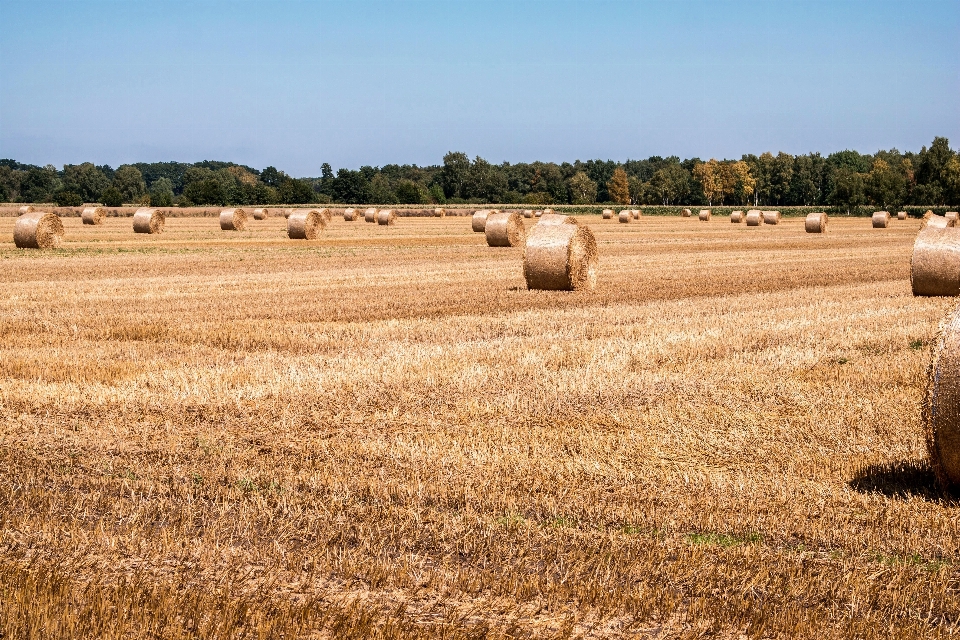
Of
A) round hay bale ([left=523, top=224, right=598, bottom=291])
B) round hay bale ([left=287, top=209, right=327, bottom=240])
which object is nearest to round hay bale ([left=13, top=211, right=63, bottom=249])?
round hay bale ([left=287, top=209, right=327, bottom=240])

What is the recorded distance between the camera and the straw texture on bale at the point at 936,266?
1855 centimetres

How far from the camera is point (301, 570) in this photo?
5.57 m

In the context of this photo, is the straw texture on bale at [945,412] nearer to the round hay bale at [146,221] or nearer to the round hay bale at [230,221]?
the round hay bale at [146,221]

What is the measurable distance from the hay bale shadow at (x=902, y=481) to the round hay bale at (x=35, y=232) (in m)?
30.4

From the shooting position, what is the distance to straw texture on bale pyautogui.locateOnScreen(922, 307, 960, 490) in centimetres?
659

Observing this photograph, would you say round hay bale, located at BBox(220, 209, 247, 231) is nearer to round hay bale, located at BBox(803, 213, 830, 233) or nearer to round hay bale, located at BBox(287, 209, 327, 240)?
round hay bale, located at BBox(287, 209, 327, 240)

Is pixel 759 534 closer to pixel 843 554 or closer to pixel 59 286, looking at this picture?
pixel 843 554

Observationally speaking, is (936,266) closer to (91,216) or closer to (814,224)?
(814,224)

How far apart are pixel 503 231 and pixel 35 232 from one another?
14630mm

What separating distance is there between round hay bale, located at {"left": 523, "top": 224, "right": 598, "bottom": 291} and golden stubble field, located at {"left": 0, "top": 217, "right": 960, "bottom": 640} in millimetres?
4046

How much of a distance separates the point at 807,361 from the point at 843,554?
5.96m

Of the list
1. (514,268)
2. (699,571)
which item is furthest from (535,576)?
(514,268)

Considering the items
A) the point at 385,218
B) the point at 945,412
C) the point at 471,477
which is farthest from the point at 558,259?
the point at 385,218

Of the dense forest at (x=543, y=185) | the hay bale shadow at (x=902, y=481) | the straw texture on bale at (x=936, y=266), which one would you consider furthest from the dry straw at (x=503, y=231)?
the dense forest at (x=543, y=185)
